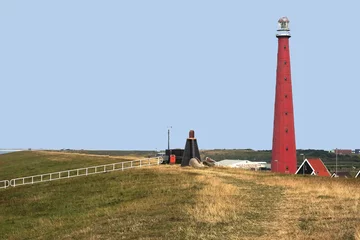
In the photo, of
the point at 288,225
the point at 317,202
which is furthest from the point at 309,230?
the point at 317,202

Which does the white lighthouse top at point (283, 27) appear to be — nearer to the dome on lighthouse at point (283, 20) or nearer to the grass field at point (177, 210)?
the dome on lighthouse at point (283, 20)

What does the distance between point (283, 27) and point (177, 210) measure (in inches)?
2621

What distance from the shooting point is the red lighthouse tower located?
85.6m

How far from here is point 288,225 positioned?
2141 cm

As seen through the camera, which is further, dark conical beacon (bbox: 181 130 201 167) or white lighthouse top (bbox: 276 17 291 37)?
white lighthouse top (bbox: 276 17 291 37)

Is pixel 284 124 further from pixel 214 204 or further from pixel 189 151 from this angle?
pixel 214 204

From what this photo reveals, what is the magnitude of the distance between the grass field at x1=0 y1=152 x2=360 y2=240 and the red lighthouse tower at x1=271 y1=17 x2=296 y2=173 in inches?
1429

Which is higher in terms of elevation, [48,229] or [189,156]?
[189,156]

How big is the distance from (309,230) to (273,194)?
13.4 meters

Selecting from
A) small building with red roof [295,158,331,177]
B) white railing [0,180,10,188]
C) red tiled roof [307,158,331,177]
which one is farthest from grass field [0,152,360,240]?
red tiled roof [307,158,331,177]

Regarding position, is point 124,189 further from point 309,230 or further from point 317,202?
point 309,230

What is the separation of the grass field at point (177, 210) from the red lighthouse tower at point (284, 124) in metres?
36.3

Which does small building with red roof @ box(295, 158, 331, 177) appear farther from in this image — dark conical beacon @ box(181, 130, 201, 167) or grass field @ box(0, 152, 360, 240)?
grass field @ box(0, 152, 360, 240)

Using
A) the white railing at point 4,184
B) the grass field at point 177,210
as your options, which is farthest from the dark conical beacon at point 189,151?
the white railing at point 4,184
